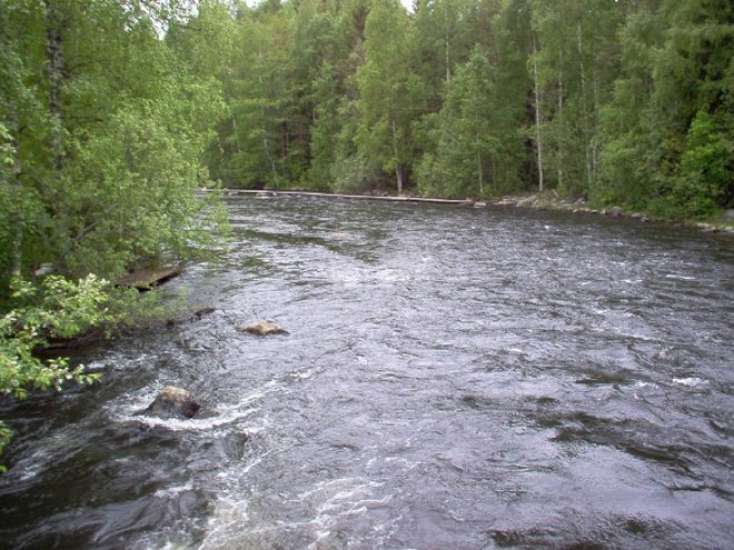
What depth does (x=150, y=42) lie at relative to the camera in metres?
15.9

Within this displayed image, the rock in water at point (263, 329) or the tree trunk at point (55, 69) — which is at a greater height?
the tree trunk at point (55, 69)

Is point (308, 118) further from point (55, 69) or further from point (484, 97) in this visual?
point (55, 69)

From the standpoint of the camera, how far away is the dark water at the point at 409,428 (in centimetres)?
734

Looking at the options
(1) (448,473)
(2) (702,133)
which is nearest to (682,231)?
(2) (702,133)

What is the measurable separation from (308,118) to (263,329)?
58.8 meters

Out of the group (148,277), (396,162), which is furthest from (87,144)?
(396,162)

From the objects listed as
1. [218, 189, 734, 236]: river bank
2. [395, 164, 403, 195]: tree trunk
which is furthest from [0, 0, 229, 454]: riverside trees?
[395, 164, 403, 195]: tree trunk

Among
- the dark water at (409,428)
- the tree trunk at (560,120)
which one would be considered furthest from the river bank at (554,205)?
the dark water at (409,428)

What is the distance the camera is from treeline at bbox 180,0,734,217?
94.4 feet

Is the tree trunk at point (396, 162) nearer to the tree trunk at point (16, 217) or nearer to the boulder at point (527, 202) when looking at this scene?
the boulder at point (527, 202)

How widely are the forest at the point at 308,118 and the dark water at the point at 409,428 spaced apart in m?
2.11

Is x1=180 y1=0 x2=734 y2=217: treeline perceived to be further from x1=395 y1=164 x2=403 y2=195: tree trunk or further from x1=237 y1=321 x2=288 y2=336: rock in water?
x1=237 y1=321 x2=288 y2=336: rock in water

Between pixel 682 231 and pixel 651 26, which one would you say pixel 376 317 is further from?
pixel 651 26

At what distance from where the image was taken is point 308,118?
230ft
